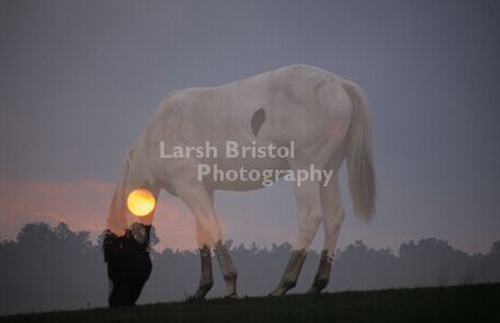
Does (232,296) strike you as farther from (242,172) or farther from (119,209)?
(119,209)

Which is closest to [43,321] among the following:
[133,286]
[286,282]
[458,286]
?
[133,286]

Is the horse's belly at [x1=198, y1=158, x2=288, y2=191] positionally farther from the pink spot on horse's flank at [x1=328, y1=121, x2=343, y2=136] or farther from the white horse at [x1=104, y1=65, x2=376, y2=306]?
the pink spot on horse's flank at [x1=328, y1=121, x2=343, y2=136]

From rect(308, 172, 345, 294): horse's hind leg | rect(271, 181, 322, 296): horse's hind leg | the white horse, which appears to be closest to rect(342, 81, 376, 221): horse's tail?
the white horse

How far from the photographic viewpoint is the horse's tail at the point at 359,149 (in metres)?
9.23

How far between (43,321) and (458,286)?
19.4ft

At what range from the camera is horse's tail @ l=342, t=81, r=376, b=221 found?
30.3ft

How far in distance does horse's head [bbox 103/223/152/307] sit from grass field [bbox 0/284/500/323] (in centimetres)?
52

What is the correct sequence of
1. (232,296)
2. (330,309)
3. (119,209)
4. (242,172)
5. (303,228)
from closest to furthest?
(330,309)
(303,228)
(232,296)
(242,172)
(119,209)

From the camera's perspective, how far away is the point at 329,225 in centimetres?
918

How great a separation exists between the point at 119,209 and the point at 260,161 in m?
2.37

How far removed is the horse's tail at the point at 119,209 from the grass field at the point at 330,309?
51.6 inches

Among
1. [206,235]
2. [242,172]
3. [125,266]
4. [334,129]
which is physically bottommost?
[125,266]

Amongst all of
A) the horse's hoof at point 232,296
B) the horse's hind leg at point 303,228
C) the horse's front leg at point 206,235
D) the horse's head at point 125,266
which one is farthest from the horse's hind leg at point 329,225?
the horse's head at point 125,266

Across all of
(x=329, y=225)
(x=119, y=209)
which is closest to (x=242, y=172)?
(x=329, y=225)
